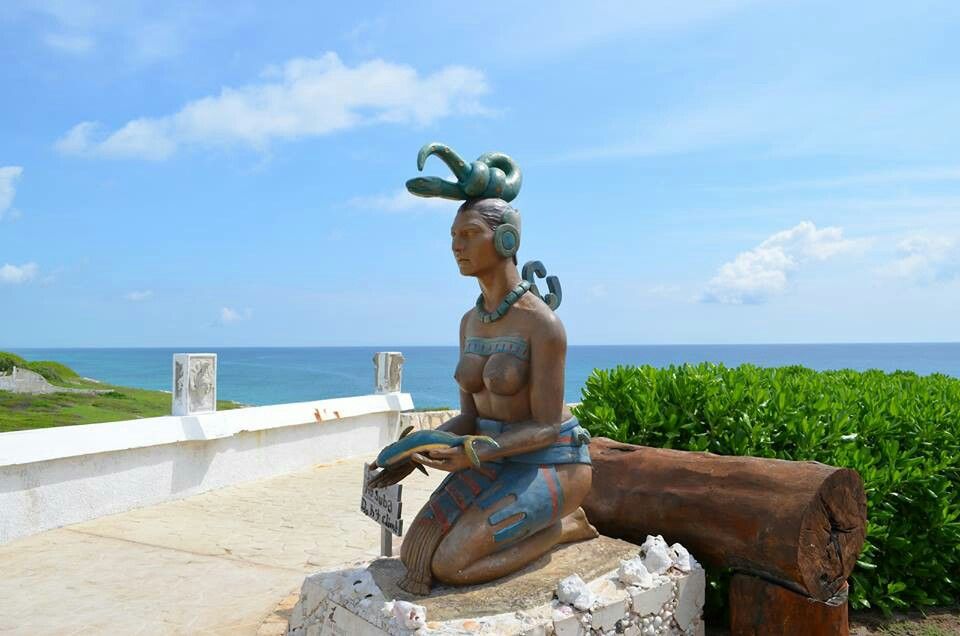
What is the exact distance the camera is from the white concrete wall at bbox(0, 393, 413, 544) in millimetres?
6414

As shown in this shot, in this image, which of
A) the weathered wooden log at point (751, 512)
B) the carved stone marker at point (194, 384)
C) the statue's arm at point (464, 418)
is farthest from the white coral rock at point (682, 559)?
the carved stone marker at point (194, 384)

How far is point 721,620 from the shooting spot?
14.2ft

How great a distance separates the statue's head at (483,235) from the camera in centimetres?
359

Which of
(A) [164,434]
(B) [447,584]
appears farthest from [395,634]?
(A) [164,434]

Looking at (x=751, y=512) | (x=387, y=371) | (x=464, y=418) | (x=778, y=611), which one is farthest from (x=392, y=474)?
(x=387, y=371)

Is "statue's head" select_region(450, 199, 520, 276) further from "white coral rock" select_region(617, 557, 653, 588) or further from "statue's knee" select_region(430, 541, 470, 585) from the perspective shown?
"white coral rock" select_region(617, 557, 653, 588)

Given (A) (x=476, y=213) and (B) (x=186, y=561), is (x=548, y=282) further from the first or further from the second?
(B) (x=186, y=561)

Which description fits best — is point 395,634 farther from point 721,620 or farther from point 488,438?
point 721,620

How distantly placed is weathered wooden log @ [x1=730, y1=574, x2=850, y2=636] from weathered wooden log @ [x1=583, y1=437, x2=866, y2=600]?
0.15 feet

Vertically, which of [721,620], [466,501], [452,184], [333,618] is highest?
[452,184]

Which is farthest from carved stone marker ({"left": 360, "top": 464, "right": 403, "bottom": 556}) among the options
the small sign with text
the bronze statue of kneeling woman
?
the bronze statue of kneeling woman

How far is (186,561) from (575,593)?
11.9 feet

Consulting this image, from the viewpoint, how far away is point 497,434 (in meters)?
3.58

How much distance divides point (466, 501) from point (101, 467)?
4916mm
